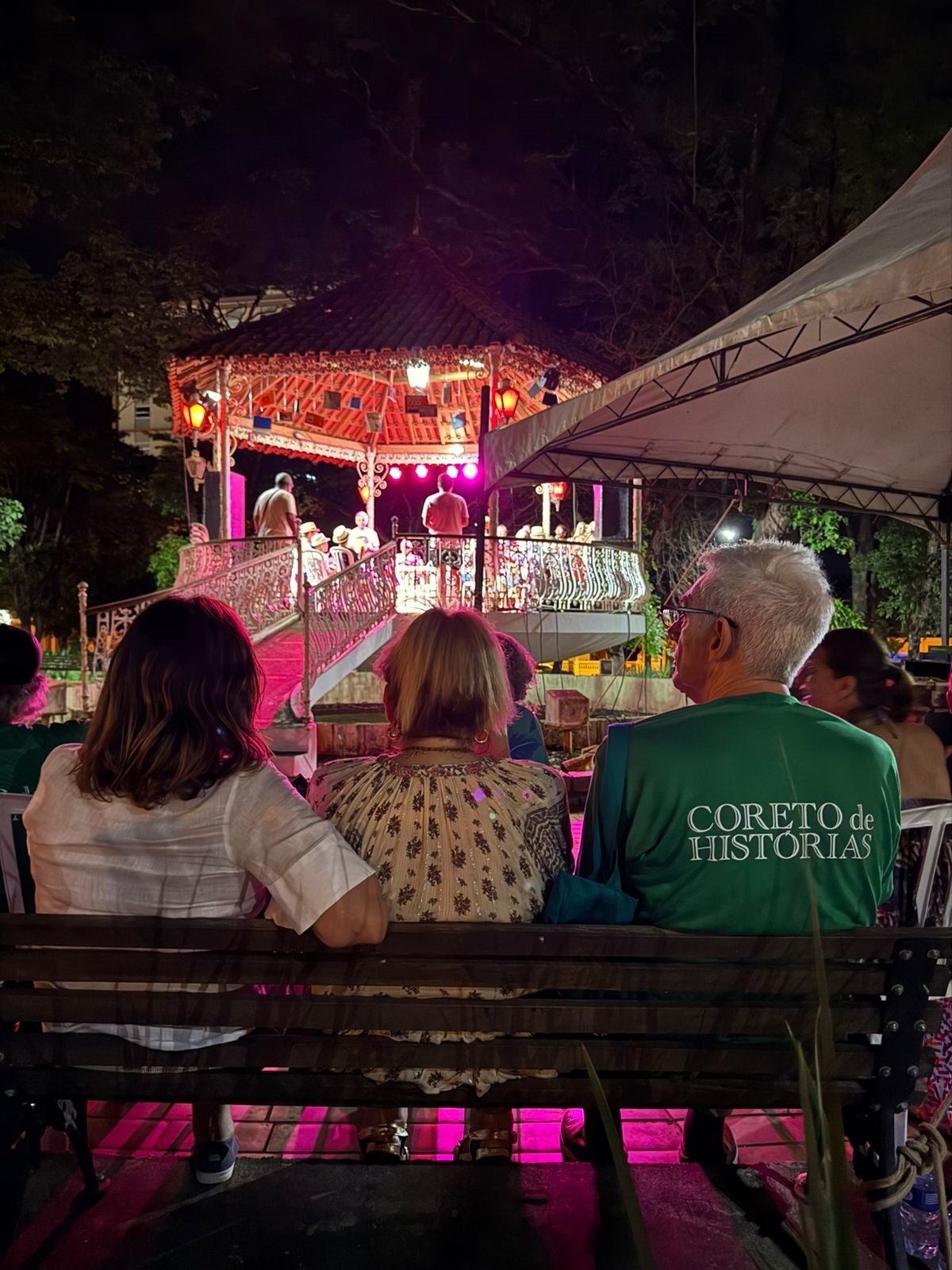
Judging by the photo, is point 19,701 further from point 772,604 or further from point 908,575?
point 908,575

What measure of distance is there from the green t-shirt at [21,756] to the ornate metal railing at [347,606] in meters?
6.36

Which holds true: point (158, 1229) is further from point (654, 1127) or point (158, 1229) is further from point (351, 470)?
point (351, 470)

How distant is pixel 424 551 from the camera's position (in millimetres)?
13883

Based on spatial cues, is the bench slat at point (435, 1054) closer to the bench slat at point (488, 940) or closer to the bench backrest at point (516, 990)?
the bench backrest at point (516, 990)

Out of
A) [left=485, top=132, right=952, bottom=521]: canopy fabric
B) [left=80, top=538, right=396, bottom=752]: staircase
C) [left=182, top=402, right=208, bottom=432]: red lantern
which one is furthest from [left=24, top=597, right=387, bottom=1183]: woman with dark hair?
[left=182, top=402, right=208, bottom=432]: red lantern

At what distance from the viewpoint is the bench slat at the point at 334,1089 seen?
6.93 ft

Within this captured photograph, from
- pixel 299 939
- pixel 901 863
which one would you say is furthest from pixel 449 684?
pixel 901 863

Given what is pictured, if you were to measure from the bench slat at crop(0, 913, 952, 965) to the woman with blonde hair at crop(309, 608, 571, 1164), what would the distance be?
15 cm

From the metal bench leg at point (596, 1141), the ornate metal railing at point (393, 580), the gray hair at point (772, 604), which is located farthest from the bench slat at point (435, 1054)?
the ornate metal railing at point (393, 580)

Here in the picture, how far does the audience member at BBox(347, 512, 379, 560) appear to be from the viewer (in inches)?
626

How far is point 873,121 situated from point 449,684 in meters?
21.0

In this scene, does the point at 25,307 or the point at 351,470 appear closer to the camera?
the point at 25,307

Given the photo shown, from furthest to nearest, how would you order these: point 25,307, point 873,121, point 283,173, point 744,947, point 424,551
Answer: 1. point 283,173
2. point 25,307
3. point 873,121
4. point 424,551
5. point 744,947

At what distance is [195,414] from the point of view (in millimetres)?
15094
